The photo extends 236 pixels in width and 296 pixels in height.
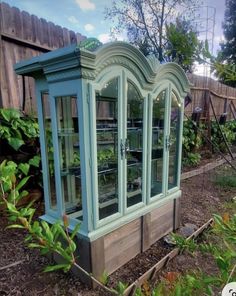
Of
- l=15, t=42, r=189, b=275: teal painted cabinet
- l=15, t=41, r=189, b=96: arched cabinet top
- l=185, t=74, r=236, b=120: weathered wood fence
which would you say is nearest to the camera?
l=15, t=41, r=189, b=96: arched cabinet top

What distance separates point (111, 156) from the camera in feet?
6.33

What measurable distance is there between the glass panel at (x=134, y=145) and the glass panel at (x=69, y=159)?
1.46ft

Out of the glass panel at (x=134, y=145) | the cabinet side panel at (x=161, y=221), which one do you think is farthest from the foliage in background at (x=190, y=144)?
the glass panel at (x=134, y=145)

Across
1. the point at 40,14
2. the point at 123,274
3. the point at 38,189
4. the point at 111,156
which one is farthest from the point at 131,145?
the point at 40,14

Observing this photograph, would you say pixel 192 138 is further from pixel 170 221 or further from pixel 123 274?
pixel 123 274

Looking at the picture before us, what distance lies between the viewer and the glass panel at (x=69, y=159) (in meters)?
1.84

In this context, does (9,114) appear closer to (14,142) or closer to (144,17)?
(14,142)

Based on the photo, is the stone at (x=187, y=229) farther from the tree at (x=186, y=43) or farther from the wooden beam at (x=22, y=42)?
the wooden beam at (x=22, y=42)

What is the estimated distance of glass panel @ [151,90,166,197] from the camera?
2.17 metres

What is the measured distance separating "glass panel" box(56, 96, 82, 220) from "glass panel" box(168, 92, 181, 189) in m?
1.05

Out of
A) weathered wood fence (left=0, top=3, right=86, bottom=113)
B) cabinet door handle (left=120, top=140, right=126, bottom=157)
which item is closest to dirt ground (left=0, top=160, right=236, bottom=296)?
cabinet door handle (left=120, top=140, right=126, bottom=157)

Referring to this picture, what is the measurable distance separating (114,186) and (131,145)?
38cm

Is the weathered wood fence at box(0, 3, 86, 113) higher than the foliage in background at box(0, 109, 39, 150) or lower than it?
higher

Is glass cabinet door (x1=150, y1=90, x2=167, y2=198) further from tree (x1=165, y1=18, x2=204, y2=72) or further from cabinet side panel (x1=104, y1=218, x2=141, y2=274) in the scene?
tree (x1=165, y1=18, x2=204, y2=72)
